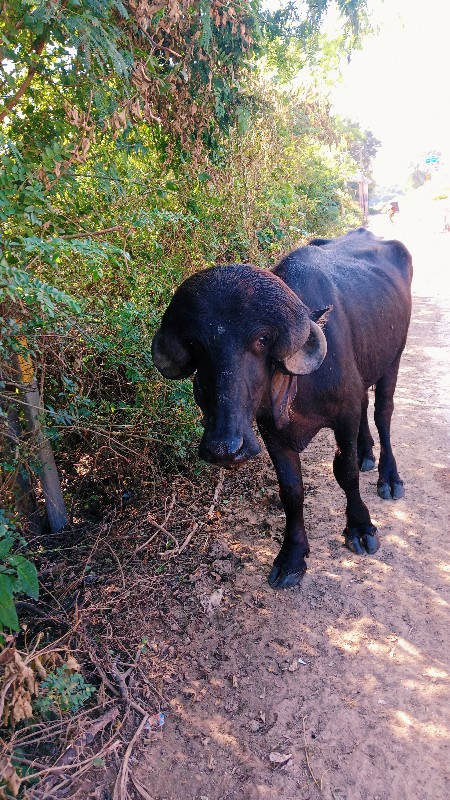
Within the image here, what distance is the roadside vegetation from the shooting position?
2.33 metres

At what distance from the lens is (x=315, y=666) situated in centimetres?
268

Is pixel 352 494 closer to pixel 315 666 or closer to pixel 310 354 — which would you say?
pixel 315 666

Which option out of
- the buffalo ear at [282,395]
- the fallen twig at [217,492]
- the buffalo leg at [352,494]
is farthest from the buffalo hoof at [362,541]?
the buffalo ear at [282,395]

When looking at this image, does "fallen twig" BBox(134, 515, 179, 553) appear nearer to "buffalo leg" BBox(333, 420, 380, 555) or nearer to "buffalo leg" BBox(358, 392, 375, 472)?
"buffalo leg" BBox(333, 420, 380, 555)

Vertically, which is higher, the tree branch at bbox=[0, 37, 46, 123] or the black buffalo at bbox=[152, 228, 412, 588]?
the tree branch at bbox=[0, 37, 46, 123]

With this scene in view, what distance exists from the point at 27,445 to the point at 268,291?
67.1 inches

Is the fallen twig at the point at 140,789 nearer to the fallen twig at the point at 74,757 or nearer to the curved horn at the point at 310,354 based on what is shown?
the fallen twig at the point at 74,757

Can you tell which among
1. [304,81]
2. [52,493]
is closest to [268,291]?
[52,493]

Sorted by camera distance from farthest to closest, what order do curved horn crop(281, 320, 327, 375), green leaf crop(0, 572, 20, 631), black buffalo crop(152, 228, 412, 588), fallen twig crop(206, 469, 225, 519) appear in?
fallen twig crop(206, 469, 225, 519), curved horn crop(281, 320, 327, 375), black buffalo crop(152, 228, 412, 588), green leaf crop(0, 572, 20, 631)

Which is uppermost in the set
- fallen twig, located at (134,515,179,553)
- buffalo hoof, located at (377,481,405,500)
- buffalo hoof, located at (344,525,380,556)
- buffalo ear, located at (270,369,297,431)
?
buffalo ear, located at (270,369,297,431)

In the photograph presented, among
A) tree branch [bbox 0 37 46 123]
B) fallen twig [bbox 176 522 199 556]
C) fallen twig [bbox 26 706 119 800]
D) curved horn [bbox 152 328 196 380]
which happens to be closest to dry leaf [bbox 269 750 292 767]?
fallen twig [bbox 26 706 119 800]

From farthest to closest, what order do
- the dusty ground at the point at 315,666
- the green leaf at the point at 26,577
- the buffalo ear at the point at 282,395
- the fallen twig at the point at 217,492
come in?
the fallen twig at the point at 217,492
the buffalo ear at the point at 282,395
the dusty ground at the point at 315,666
the green leaf at the point at 26,577

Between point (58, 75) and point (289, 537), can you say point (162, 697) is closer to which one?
point (289, 537)

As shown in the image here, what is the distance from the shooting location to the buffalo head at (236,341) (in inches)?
87.0
